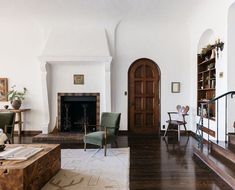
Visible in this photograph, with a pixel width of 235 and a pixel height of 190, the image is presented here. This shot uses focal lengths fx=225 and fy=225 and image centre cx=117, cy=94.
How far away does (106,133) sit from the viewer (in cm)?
498

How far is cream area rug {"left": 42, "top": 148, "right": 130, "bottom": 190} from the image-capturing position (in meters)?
3.20

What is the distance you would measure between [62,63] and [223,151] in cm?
503

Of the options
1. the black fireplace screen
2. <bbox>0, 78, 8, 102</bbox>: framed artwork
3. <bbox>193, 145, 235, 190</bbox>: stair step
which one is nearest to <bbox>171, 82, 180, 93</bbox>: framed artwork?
the black fireplace screen

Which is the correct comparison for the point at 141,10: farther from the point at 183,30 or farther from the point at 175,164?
the point at 175,164

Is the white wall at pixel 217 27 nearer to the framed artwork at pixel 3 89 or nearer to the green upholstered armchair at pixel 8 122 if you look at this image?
the green upholstered armchair at pixel 8 122

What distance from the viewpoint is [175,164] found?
4.20 m

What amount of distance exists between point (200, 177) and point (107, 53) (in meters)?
4.40

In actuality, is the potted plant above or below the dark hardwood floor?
above

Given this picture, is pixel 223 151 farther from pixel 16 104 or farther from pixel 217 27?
pixel 16 104

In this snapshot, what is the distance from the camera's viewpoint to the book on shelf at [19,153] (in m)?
3.02

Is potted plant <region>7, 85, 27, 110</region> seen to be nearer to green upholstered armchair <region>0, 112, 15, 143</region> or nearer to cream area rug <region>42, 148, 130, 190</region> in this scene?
green upholstered armchair <region>0, 112, 15, 143</region>

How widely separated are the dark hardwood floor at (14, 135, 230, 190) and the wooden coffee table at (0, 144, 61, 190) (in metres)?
1.25

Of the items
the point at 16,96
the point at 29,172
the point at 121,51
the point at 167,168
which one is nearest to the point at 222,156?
the point at 167,168

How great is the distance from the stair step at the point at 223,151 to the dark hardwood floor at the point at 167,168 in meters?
0.40
